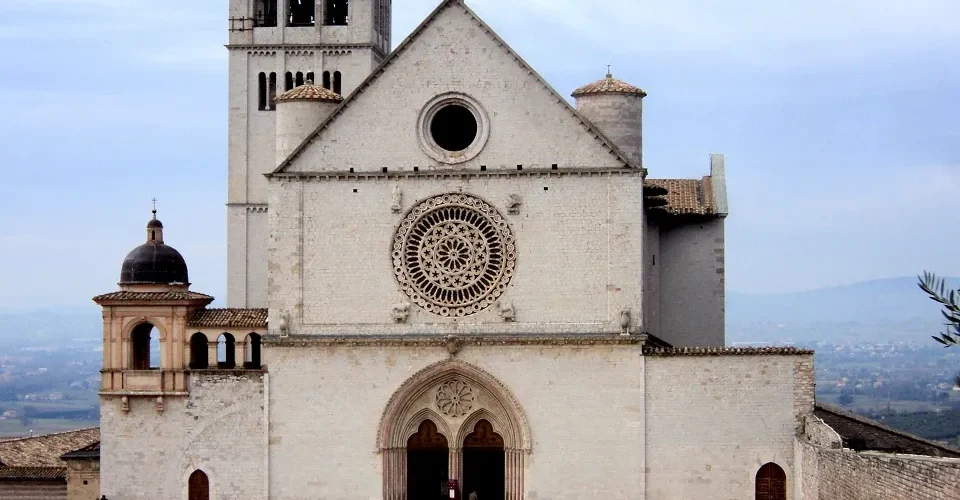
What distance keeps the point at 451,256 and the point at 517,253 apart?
177cm

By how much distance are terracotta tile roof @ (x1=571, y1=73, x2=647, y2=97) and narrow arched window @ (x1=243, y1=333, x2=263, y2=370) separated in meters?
11.4

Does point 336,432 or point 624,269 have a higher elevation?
point 624,269

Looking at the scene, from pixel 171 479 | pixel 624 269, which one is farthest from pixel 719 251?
pixel 171 479

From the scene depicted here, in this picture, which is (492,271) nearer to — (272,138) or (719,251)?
(719,251)

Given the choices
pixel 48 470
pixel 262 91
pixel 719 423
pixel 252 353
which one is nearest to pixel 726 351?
pixel 719 423

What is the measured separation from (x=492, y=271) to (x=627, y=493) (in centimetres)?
675

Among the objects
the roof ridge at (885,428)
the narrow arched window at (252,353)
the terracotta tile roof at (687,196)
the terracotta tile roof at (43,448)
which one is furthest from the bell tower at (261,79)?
the roof ridge at (885,428)

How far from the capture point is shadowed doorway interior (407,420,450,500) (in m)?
52.0

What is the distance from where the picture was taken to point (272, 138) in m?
64.7

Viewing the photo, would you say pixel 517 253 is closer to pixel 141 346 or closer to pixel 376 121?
pixel 376 121

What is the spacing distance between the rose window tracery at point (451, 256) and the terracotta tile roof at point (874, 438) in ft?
30.3

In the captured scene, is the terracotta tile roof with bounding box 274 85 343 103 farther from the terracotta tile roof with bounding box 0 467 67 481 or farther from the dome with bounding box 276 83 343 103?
the terracotta tile roof with bounding box 0 467 67 481

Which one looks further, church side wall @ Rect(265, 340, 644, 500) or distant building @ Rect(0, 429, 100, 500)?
distant building @ Rect(0, 429, 100, 500)

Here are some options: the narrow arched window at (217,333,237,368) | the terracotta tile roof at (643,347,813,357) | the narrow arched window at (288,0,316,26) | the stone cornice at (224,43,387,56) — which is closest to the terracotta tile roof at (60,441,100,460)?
the narrow arched window at (217,333,237,368)
